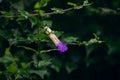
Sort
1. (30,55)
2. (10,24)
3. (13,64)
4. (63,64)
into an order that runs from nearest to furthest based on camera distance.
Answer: (13,64)
(10,24)
(30,55)
(63,64)

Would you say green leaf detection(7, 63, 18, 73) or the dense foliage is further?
the dense foliage

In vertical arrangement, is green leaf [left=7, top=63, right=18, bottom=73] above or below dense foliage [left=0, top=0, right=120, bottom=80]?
above

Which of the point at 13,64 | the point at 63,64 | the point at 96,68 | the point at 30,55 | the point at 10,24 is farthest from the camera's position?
the point at 96,68

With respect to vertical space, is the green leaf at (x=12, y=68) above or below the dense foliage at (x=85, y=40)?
above

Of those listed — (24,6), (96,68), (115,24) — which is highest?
(24,6)

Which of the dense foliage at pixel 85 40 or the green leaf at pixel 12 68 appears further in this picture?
the dense foliage at pixel 85 40

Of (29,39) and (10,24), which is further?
(10,24)

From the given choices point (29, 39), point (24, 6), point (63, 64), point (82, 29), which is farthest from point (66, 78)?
point (29, 39)

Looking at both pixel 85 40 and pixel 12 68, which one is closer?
pixel 12 68

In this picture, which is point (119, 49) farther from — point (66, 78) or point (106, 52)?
point (66, 78)

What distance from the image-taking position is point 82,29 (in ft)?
14.7

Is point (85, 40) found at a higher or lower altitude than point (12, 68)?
lower

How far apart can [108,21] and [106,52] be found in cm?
28

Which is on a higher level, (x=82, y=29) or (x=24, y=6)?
(x=24, y=6)
